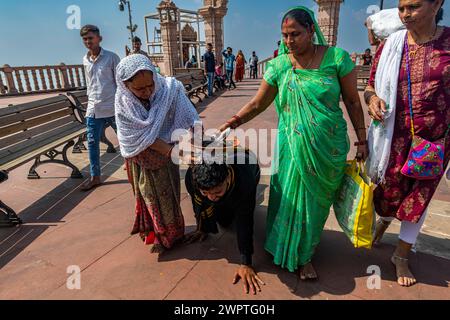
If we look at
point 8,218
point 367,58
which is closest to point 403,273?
point 8,218

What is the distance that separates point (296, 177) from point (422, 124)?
0.77 m

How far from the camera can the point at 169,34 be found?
48.2 feet

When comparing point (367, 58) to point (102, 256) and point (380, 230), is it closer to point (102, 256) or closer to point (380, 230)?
point (380, 230)

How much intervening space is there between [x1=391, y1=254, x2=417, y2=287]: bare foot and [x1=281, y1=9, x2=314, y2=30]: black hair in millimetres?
1609

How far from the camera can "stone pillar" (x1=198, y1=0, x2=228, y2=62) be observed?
1352 cm

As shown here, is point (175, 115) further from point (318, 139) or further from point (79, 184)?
point (79, 184)

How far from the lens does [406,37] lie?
1.71 m

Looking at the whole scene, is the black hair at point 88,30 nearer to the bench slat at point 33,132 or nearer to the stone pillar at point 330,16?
the bench slat at point 33,132

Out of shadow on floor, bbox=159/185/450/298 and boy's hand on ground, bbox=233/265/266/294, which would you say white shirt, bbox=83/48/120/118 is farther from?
boy's hand on ground, bbox=233/265/266/294

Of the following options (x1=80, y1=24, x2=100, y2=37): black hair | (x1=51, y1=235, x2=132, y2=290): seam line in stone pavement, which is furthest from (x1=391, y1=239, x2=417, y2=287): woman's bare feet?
(x1=80, y1=24, x2=100, y2=37): black hair

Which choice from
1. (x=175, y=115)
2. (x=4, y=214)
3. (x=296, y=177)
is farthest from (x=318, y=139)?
(x=4, y=214)

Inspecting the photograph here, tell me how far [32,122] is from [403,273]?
406 centimetres

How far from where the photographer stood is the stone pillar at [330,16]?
10.2 metres

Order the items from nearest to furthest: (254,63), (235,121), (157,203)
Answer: (235,121)
(157,203)
(254,63)
